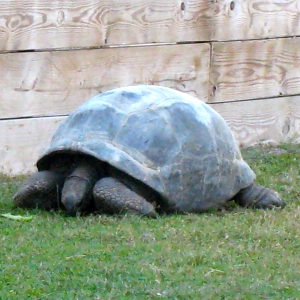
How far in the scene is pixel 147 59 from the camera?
6566 millimetres

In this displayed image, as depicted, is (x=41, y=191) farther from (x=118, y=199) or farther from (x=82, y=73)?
(x=82, y=73)

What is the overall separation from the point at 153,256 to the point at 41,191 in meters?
1.10

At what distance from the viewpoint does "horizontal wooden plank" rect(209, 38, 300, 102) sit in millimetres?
7031

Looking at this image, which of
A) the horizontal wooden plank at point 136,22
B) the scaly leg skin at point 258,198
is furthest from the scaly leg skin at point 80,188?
the horizontal wooden plank at point 136,22

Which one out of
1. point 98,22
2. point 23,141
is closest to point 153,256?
point 23,141

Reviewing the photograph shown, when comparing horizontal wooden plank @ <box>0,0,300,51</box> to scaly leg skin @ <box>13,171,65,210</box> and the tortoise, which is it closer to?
the tortoise

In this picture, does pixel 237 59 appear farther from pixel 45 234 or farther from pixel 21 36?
pixel 45 234

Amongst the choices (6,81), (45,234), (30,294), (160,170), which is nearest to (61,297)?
(30,294)

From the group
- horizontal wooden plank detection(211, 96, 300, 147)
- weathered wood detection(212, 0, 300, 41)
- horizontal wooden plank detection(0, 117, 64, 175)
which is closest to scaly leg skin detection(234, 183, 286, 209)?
horizontal wooden plank detection(0, 117, 64, 175)

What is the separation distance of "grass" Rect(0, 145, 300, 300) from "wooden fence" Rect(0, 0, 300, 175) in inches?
52.9

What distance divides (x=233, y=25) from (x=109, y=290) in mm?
4099

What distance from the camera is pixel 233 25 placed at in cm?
705

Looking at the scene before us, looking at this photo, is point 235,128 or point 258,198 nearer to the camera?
point 258,198

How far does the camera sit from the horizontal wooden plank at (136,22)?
5996mm
